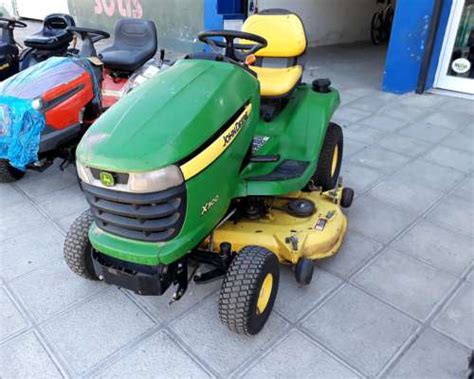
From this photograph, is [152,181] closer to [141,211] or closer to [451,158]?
[141,211]

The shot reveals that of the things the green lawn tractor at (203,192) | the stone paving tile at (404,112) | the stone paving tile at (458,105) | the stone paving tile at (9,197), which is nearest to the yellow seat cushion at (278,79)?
the green lawn tractor at (203,192)

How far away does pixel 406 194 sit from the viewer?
290 cm

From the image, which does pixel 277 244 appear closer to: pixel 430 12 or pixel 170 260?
pixel 170 260

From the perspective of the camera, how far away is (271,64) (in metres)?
2.73

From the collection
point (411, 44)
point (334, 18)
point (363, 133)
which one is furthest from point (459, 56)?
point (334, 18)

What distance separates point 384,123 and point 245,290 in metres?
3.09

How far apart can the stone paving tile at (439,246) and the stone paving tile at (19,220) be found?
2.14 m

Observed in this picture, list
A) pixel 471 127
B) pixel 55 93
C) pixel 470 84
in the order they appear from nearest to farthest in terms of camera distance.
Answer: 1. pixel 55 93
2. pixel 471 127
3. pixel 470 84

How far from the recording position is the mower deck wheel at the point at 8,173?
3001mm

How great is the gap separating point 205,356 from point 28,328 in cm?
80

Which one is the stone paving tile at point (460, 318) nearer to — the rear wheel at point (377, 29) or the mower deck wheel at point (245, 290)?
the mower deck wheel at point (245, 290)

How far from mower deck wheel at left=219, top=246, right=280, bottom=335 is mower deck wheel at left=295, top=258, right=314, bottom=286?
0.73ft

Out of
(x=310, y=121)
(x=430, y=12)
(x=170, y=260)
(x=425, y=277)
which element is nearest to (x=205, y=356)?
(x=170, y=260)

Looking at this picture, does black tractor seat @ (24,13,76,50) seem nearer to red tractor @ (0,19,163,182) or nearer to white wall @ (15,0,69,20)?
red tractor @ (0,19,163,182)
